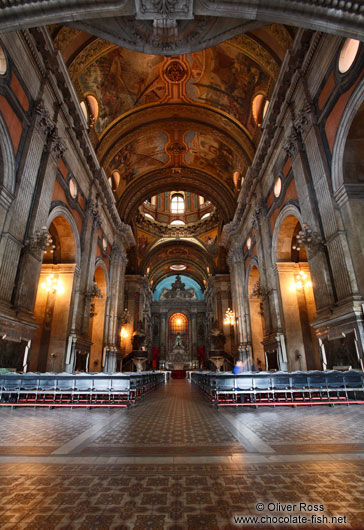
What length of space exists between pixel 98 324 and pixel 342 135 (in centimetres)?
1351

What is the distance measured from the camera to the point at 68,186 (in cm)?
1066

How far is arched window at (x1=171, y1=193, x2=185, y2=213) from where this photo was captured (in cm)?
3125

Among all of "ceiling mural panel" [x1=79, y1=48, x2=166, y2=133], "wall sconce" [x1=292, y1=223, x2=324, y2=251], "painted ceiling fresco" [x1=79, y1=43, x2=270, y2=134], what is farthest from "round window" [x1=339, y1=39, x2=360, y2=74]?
"ceiling mural panel" [x1=79, y1=48, x2=166, y2=133]

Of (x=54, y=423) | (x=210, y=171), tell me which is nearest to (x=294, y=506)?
(x=54, y=423)

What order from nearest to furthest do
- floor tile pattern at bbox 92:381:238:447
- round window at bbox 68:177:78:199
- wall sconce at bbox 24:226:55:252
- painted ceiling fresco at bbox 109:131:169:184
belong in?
floor tile pattern at bbox 92:381:238:447
wall sconce at bbox 24:226:55:252
round window at bbox 68:177:78:199
painted ceiling fresco at bbox 109:131:169:184

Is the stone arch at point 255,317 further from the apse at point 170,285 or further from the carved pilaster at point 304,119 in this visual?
the apse at point 170,285

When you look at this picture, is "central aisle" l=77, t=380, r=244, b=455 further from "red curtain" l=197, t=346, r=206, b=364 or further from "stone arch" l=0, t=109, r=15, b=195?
"red curtain" l=197, t=346, r=206, b=364

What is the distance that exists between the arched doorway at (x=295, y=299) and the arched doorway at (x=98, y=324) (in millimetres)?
8891

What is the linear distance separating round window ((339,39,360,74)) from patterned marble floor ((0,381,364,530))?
7067 millimetres

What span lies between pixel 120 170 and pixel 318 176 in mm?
12756

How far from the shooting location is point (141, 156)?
18031 mm

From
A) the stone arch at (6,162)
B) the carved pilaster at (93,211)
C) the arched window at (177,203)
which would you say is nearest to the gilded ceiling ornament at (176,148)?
the carved pilaster at (93,211)

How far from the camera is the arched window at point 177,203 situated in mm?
31250

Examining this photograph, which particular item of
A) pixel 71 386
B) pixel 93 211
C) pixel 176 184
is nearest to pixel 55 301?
pixel 93 211
